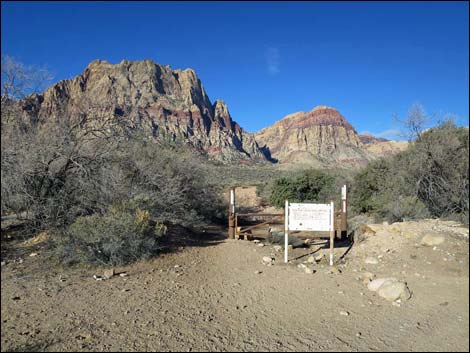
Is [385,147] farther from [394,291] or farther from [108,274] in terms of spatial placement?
[108,274]

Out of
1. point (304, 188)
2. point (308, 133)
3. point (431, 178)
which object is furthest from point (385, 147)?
point (308, 133)

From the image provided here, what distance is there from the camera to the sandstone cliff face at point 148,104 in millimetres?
9641

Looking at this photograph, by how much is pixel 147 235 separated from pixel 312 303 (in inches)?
182

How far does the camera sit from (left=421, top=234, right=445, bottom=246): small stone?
24.0 feet

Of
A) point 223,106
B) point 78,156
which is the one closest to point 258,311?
point 78,156

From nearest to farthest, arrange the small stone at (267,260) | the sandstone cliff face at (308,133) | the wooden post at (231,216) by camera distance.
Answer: the small stone at (267,260) → the wooden post at (231,216) → the sandstone cliff face at (308,133)

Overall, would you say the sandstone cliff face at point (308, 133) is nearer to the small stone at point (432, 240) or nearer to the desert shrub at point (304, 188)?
the desert shrub at point (304, 188)

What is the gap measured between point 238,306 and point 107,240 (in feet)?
11.4

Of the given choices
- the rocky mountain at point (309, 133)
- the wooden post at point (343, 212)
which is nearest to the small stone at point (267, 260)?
the wooden post at point (343, 212)

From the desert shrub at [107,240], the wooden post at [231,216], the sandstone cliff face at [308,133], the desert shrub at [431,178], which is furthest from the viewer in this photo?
the sandstone cliff face at [308,133]

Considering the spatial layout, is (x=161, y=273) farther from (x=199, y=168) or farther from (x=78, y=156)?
(x=199, y=168)

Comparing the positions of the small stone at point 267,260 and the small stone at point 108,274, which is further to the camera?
the small stone at point 267,260

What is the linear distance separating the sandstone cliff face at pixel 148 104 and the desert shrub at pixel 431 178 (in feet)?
32.1

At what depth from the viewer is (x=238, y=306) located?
5.11 meters
